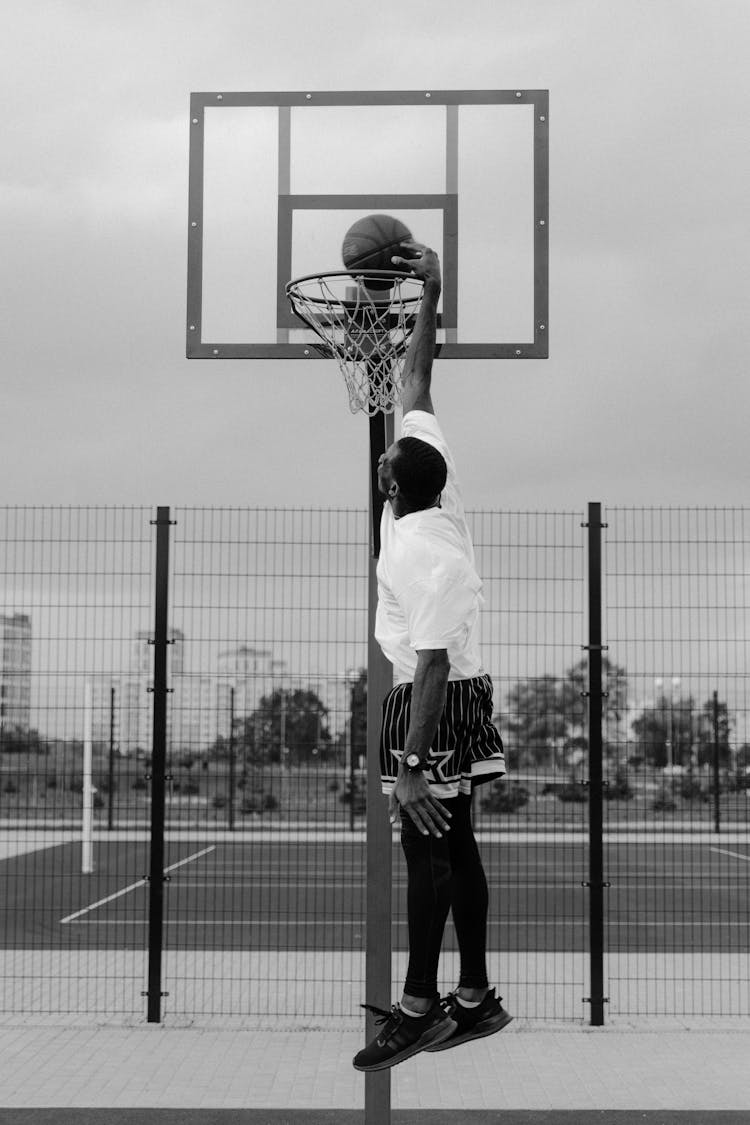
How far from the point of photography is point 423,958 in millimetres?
4480

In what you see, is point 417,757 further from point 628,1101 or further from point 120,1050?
point 120,1050

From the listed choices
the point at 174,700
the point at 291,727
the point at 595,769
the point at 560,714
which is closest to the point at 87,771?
the point at 174,700

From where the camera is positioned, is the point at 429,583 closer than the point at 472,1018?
Yes

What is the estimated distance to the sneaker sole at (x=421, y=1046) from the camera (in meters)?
4.46

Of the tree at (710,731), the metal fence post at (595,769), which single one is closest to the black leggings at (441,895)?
the metal fence post at (595,769)

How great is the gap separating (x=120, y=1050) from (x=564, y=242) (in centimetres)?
533

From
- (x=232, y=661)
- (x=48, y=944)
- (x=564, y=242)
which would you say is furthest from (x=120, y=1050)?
(x=564, y=242)

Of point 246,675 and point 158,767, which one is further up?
point 246,675

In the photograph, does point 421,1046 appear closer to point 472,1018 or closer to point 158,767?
point 472,1018

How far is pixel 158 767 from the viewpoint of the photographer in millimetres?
8875

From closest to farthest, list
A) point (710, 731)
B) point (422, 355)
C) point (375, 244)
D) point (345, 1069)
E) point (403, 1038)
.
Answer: point (403, 1038) → point (422, 355) → point (375, 244) → point (345, 1069) → point (710, 731)

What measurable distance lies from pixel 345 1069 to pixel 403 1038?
11.6ft

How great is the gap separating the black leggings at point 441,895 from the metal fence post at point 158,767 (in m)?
4.40

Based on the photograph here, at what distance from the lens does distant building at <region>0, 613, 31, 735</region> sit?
9500mm
